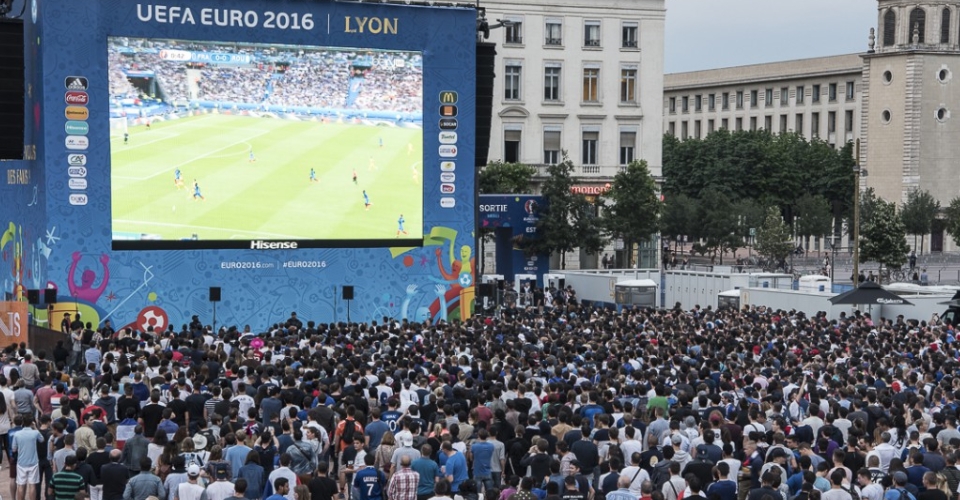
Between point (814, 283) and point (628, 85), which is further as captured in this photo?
point (628, 85)

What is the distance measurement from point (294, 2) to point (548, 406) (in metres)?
20.2

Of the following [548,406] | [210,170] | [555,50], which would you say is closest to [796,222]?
[555,50]

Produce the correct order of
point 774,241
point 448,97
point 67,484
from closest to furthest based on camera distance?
point 67,484, point 448,97, point 774,241

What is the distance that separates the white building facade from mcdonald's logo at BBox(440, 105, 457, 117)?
30217 millimetres

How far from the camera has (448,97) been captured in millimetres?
37031

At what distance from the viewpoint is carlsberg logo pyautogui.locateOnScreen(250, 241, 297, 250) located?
3516cm

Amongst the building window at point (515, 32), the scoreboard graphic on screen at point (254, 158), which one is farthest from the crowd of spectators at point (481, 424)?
the building window at point (515, 32)

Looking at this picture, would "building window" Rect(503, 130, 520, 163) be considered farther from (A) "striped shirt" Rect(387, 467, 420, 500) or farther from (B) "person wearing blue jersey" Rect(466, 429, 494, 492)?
(A) "striped shirt" Rect(387, 467, 420, 500)

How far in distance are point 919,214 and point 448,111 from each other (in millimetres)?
52604

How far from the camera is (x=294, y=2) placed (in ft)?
115

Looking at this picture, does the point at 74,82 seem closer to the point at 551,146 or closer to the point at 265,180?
the point at 265,180

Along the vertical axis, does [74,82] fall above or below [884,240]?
above

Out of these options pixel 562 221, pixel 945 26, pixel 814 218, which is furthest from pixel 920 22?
pixel 562 221

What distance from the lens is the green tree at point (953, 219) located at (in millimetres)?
77688
